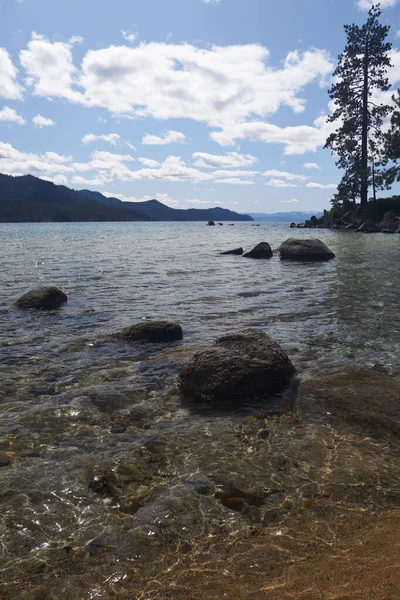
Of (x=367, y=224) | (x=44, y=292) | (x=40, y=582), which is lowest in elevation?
(x=40, y=582)

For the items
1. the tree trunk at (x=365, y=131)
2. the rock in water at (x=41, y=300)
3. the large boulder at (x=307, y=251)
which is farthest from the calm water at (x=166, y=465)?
the tree trunk at (x=365, y=131)

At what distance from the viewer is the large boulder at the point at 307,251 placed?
28.8 m

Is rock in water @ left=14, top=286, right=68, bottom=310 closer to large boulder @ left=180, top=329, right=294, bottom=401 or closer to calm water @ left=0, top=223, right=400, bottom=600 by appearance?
calm water @ left=0, top=223, right=400, bottom=600

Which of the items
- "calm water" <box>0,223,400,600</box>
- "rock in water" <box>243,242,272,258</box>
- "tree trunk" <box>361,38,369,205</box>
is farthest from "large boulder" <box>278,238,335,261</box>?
"tree trunk" <box>361,38,369,205</box>

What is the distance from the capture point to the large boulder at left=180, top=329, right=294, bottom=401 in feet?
24.2

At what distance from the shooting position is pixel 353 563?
3.54 metres

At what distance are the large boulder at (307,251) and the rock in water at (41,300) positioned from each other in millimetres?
19513

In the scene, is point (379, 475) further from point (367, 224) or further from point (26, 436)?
point (367, 224)

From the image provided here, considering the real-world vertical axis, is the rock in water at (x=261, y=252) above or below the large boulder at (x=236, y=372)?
above

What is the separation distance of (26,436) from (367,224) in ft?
210

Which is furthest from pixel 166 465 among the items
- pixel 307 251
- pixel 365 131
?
pixel 365 131

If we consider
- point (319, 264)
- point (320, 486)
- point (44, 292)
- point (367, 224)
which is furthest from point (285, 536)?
point (367, 224)

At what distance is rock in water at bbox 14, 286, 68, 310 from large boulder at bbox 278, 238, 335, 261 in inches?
768

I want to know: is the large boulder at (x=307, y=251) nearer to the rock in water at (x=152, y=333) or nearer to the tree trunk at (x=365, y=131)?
the rock in water at (x=152, y=333)
